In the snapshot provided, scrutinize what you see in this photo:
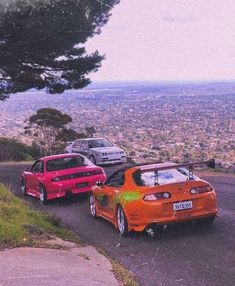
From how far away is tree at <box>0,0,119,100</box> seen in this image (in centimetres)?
2023

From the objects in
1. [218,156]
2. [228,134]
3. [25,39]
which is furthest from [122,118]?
[25,39]

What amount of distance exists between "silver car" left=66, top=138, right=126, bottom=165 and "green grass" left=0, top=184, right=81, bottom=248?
16243 millimetres

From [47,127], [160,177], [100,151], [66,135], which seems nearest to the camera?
[160,177]

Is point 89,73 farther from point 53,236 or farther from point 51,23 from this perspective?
point 53,236

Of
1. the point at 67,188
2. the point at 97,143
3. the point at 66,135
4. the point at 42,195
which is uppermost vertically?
the point at 67,188

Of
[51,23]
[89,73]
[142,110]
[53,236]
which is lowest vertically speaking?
[142,110]

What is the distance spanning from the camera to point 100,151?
96.9ft

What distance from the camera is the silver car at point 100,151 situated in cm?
2941

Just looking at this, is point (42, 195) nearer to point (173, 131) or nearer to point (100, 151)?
point (100, 151)

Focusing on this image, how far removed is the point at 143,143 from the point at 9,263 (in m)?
42.0

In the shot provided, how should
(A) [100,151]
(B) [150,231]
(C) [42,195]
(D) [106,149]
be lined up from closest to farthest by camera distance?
1. (B) [150,231]
2. (C) [42,195]
3. (A) [100,151]
4. (D) [106,149]

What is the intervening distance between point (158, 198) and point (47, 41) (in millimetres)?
14172

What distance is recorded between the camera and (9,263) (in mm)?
7895

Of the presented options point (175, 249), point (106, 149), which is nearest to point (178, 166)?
point (175, 249)
